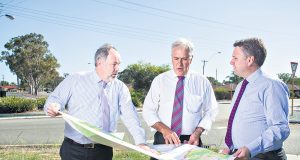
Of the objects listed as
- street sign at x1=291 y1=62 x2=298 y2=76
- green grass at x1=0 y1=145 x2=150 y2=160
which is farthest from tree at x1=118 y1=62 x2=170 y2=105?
green grass at x1=0 y1=145 x2=150 y2=160

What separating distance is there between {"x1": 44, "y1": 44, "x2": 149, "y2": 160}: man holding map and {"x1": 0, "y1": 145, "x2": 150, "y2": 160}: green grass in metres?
3.55

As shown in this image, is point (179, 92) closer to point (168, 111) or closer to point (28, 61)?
point (168, 111)

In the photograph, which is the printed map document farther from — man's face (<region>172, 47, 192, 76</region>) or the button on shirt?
man's face (<region>172, 47, 192, 76</region>)

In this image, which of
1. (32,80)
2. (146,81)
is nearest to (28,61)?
(32,80)

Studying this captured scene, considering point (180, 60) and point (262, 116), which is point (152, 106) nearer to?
point (180, 60)

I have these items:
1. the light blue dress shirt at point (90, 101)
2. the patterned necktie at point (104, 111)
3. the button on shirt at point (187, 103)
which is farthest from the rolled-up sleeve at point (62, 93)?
the button on shirt at point (187, 103)

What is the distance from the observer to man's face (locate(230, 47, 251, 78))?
2.82m

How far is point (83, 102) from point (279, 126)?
1.70m

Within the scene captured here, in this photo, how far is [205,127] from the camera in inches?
138

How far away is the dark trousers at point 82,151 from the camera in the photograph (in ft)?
11.0

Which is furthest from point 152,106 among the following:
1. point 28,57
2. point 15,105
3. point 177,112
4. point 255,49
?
point 28,57

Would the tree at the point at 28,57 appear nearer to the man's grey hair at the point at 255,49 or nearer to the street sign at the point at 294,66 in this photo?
the street sign at the point at 294,66

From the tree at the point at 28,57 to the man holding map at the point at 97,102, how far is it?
201ft

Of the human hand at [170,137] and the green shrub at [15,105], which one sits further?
the green shrub at [15,105]
